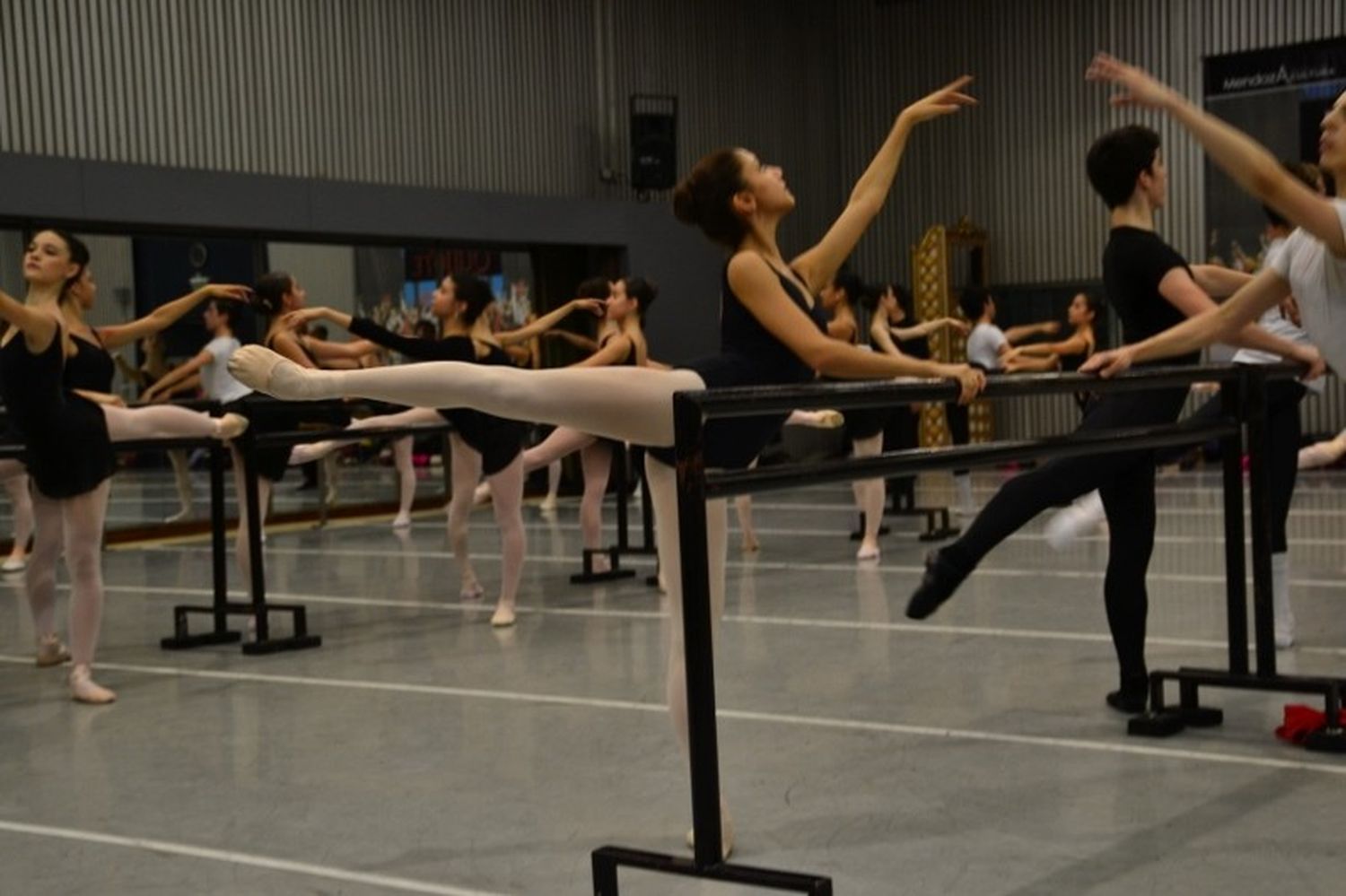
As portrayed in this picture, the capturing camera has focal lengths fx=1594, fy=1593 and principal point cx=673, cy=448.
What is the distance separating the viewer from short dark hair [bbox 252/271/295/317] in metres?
7.49

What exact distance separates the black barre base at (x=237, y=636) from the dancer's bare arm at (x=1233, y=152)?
484 cm

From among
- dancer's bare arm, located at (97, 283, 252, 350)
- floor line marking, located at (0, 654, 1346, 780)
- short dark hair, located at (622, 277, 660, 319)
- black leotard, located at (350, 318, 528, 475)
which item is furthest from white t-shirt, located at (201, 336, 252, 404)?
floor line marking, located at (0, 654, 1346, 780)

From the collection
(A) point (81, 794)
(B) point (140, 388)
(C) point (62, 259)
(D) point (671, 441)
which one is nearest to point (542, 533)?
(B) point (140, 388)

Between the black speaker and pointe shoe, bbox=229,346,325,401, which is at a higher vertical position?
the black speaker

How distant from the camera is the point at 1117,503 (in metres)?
4.97

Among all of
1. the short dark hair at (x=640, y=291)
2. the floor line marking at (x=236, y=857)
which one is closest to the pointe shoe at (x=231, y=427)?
the floor line marking at (x=236, y=857)

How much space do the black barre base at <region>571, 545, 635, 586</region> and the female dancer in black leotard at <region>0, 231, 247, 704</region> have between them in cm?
336

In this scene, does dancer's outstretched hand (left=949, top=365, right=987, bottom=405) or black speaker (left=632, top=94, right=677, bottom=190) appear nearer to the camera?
dancer's outstretched hand (left=949, top=365, right=987, bottom=405)

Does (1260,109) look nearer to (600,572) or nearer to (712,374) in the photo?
(600,572)

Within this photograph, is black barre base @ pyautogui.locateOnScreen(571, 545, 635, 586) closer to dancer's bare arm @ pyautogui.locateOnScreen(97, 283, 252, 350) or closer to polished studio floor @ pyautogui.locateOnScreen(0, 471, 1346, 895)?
polished studio floor @ pyautogui.locateOnScreen(0, 471, 1346, 895)

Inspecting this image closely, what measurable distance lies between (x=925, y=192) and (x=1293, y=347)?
1484cm

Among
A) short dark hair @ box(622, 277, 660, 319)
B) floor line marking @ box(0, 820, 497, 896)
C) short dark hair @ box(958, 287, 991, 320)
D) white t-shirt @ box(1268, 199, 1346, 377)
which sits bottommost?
floor line marking @ box(0, 820, 497, 896)

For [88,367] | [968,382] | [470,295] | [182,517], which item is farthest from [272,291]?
[182,517]

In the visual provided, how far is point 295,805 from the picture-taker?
4.39m
